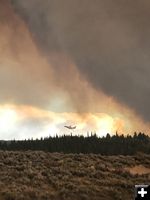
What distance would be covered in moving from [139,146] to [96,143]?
22482 mm

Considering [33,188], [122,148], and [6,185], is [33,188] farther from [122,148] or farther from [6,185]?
[122,148]

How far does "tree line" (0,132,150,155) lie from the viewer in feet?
491

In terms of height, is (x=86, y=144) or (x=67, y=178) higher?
(x=86, y=144)

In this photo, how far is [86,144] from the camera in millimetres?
166875

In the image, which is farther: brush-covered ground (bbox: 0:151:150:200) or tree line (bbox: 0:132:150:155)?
tree line (bbox: 0:132:150:155)

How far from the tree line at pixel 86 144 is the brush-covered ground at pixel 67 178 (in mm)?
65231

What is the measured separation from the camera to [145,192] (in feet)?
72.3

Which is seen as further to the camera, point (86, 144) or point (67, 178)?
point (86, 144)

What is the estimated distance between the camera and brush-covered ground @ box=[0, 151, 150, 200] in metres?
50.6

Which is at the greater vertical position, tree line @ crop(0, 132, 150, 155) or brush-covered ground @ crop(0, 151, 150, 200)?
tree line @ crop(0, 132, 150, 155)

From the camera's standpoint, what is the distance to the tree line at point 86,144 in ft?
491

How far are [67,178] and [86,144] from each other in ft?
357

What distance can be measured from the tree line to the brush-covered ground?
2568 inches

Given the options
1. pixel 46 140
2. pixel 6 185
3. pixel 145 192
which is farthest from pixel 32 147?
pixel 145 192
